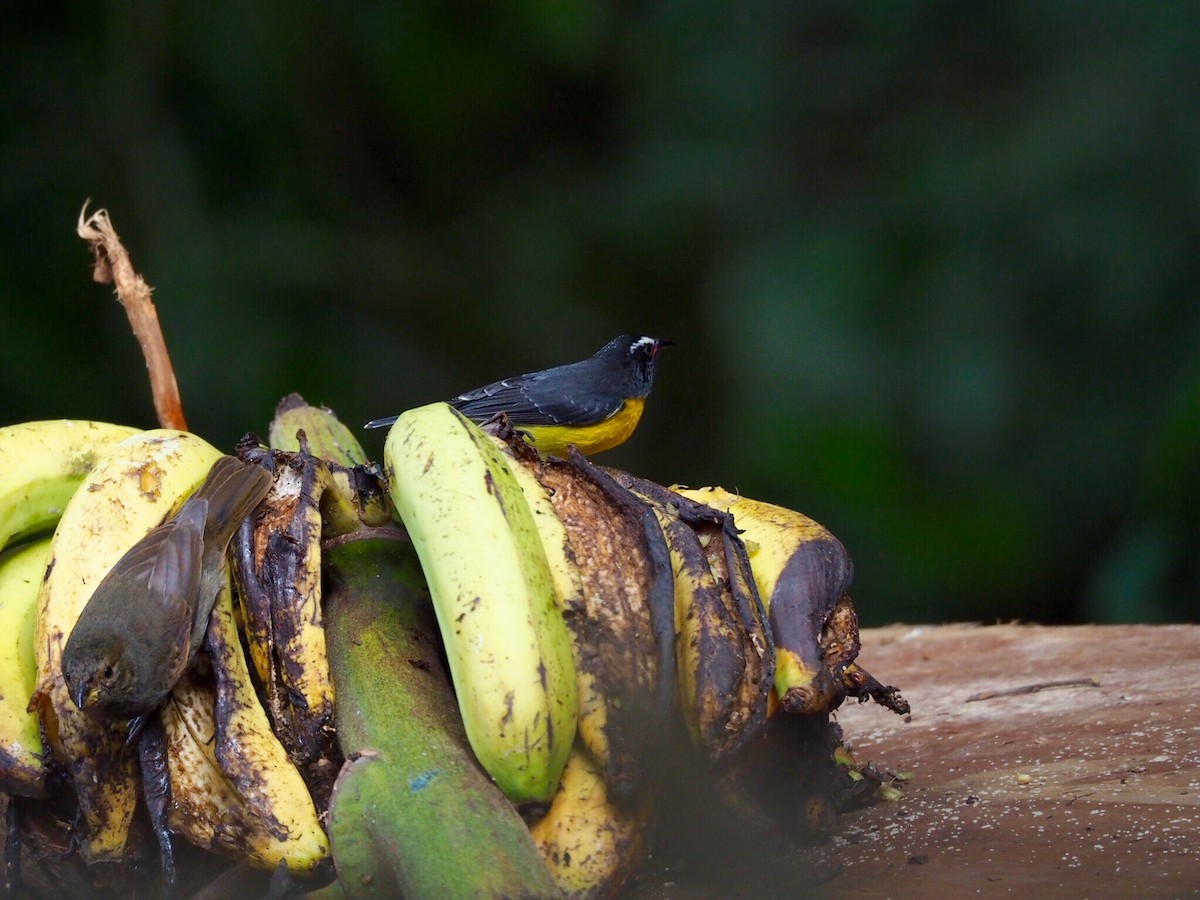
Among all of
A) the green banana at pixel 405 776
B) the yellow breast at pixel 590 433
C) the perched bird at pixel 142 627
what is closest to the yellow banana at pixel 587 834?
the green banana at pixel 405 776

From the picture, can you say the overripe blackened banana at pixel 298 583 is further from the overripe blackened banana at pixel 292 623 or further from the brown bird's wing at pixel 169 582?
the brown bird's wing at pixel 169 582

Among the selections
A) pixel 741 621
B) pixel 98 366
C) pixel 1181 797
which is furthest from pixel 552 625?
pixel 98 366

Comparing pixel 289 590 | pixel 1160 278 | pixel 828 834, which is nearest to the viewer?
pixel 289 590

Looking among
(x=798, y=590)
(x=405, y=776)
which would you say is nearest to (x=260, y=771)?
(x=405, y=776)

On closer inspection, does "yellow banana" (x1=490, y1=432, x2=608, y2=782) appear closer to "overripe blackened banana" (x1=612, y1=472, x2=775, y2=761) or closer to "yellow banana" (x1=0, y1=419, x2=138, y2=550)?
"overripe blackened banana" (x1=612, y1=472, x2=775, y2=761)

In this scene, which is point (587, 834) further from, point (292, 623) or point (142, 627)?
point (142, 627)

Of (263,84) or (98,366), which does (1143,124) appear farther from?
(98,366)

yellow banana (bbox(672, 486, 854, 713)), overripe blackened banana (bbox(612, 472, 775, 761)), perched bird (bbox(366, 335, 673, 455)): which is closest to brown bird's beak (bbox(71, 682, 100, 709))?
overripe blackened banana (bbox(612, 472, 775, 761))

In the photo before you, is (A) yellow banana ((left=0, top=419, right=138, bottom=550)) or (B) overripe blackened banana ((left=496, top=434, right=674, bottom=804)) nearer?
(B) overripe blackened banana ((left=496, top=434, right=674, bottom=804))
